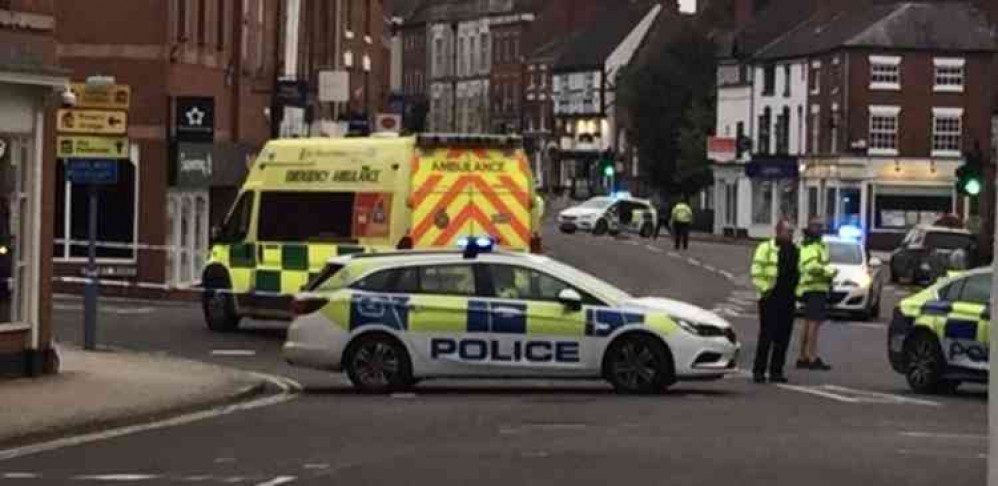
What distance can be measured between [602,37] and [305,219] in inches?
4123

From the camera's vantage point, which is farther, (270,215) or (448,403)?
(270,215)

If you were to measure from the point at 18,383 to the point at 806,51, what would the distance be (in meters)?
72.3

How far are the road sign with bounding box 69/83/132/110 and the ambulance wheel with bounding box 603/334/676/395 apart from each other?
7171 millimetres

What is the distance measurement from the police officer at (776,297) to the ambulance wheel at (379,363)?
4308 millimetres

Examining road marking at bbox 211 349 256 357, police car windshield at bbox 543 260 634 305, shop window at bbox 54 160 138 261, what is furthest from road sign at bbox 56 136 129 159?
shop window at bbox 54 160 138 261

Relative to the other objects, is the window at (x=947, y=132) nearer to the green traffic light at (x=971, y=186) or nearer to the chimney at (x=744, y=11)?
the chimney at (x=744, y=11)

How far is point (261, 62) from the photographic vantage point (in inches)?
1962

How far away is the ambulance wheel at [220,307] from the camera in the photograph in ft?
104

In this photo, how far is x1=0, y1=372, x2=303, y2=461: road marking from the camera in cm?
1733

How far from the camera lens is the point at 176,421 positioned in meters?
20.0

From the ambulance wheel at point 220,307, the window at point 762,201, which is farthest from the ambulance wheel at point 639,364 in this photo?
the window at point 762,201

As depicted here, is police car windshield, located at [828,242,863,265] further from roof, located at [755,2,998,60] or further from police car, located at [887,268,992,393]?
roof, located at [755,2,998,60]

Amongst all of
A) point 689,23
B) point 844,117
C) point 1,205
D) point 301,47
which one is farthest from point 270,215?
point 689,23

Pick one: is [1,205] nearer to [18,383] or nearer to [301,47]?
[18,383]
